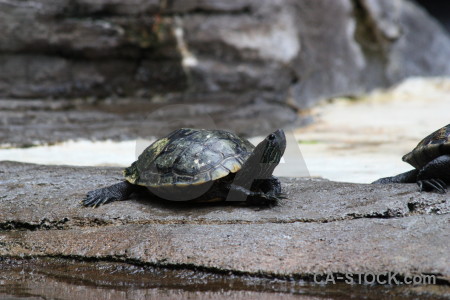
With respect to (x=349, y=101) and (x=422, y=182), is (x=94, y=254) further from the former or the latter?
(x=349, y=101)

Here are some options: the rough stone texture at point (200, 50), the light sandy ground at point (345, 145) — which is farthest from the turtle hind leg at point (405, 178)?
the rough stone texture at point (200, 50)

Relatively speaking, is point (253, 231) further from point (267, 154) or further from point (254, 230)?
point (267, 154)

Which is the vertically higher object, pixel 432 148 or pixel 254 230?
pixel 432 148

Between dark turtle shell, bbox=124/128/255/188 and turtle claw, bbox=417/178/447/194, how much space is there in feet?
4.08

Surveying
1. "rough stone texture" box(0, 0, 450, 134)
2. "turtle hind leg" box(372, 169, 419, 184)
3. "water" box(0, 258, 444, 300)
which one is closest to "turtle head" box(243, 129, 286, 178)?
"water" box(0, 258, 444, 300)

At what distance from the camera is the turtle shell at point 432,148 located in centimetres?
416

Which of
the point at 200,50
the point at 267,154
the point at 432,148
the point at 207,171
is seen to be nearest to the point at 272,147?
the point at 267,154

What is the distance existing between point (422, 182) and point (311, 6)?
9.02m

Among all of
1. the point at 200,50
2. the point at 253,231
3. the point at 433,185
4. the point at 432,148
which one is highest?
the point at 200,50

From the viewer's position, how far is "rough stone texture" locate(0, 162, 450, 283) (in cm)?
329

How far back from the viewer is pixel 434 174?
406 centimetres

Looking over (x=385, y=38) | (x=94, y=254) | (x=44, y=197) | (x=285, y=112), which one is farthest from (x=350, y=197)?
(x=385, y=38)

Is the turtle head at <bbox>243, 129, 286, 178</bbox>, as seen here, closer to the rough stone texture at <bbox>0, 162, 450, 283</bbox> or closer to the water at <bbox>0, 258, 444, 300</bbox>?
the rough stone texture at <bbox>0, 162, 450, 283</bbox>

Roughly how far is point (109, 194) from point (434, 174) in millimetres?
2361
